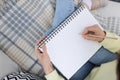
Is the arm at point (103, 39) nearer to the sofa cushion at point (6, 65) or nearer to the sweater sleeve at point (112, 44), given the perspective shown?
the sweater sleeve at point (112, 44)

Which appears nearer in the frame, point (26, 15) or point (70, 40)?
point (70, 40)

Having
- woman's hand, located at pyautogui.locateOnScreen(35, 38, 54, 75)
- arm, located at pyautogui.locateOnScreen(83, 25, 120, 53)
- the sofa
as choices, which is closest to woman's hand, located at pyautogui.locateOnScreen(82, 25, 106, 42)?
arm, located at pyautogui.locateOnScreen(83, 25, 120, 53)

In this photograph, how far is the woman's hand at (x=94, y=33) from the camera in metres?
0.98

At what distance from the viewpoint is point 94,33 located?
100cm

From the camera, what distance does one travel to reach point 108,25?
1385 mm

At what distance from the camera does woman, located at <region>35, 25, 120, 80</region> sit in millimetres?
930

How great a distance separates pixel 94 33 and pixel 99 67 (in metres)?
0.15

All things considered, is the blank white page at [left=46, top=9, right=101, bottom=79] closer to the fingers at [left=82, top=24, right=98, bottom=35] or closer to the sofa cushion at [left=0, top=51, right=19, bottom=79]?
the fingers at [left=82, top=24, right=98, bottom=35]

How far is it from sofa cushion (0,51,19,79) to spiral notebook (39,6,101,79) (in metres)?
0.22

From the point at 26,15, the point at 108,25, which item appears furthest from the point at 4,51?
the point at 108,25

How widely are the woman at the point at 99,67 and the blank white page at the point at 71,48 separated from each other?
3 cm

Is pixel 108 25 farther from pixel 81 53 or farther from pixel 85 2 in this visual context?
pixel 81 53

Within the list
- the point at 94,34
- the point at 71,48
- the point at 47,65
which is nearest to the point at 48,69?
the point at 47,65

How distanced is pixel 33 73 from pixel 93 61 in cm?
28
